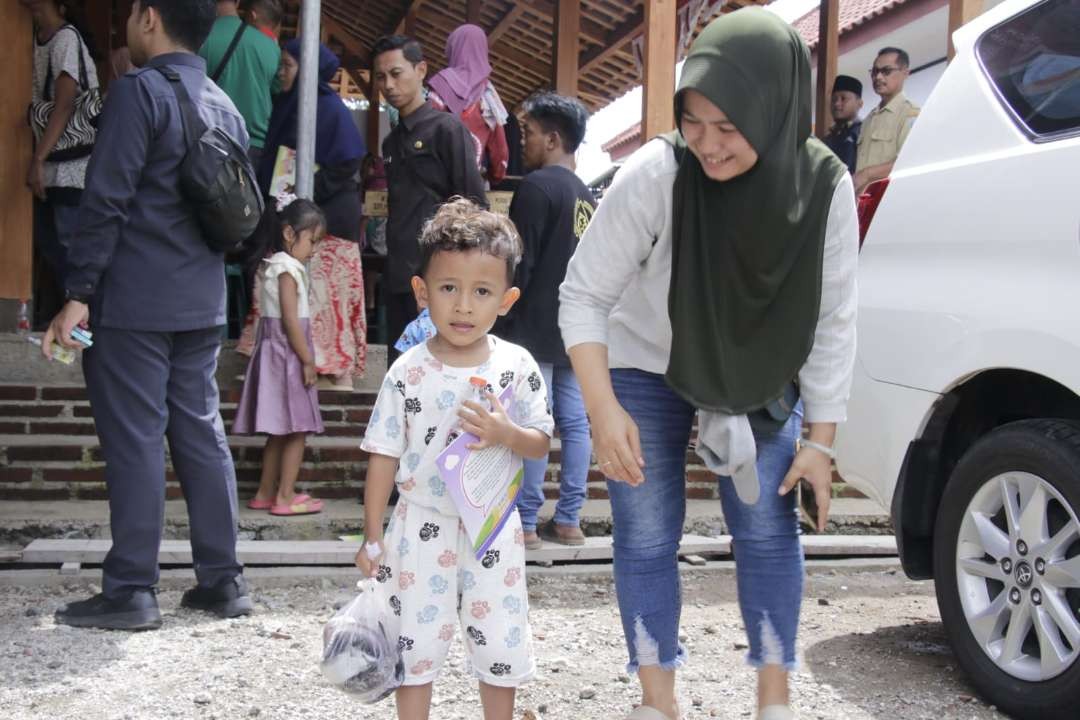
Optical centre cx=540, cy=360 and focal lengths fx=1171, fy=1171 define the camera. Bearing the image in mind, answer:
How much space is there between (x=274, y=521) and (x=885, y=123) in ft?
13.8

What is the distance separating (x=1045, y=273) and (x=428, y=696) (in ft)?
6.08

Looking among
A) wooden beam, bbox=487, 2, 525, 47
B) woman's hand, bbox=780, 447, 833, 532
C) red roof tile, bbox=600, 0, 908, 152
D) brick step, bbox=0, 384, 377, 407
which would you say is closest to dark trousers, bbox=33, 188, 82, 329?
brick step, bbox=0, 384, 377, 407

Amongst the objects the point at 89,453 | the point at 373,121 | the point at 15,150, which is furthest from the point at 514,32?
the point at 89,453

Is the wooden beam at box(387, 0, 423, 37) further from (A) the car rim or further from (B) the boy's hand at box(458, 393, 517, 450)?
(B) the boy's hand at box(458, 393, 517, 450)

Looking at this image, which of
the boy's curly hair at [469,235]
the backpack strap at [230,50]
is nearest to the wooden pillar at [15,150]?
the backpack strap at [230,50]

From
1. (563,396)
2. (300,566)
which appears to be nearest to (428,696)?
(300,566)

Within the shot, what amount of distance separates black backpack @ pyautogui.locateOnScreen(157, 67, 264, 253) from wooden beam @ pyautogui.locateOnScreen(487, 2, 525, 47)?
797 centimetres

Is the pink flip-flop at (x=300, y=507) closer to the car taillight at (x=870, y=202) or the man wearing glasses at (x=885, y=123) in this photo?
the car taillight at (x=870, y=202)

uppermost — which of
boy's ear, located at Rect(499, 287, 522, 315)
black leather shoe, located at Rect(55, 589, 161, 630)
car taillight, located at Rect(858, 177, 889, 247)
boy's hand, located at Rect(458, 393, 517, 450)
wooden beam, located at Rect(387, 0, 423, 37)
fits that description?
wooden beam, located at Rect(387, 0, 423, 37)

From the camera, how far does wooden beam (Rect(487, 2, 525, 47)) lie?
11.4 m

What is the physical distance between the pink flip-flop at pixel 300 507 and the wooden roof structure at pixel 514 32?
5.76 metres

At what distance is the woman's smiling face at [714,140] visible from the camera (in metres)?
2.32

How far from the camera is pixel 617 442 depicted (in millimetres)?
2459

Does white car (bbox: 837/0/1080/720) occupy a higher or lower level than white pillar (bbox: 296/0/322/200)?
lower
